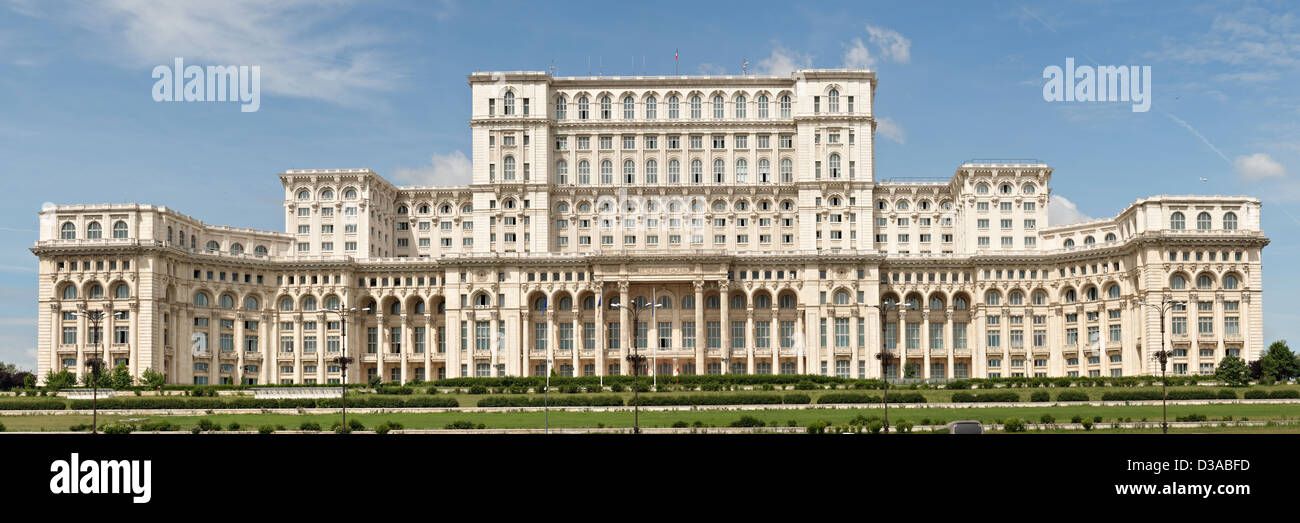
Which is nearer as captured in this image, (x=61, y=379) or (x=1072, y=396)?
(x=1072, y=396)

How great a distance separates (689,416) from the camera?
8106cm

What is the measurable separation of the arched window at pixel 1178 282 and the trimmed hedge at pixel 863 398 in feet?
189

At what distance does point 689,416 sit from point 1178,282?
262ft

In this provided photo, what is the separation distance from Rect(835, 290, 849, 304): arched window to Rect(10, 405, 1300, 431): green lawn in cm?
6258

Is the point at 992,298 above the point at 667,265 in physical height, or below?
below

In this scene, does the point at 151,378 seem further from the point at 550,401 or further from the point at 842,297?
the point at 842,297

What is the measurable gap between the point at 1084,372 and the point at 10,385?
136 m

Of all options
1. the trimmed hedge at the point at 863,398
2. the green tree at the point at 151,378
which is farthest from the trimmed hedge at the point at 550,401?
the green tree at the point at 151,378

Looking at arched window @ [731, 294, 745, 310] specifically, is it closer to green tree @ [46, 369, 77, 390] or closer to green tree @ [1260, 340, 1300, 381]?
green tree @ [1260, 340, 1300, 381]

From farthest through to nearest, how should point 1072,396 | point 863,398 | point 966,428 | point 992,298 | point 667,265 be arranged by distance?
point 992,298 → point 667,265 → point 863,398 → point 1072,396 → point 966,428

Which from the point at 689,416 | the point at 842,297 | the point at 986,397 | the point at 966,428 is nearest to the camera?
the point at 966,428

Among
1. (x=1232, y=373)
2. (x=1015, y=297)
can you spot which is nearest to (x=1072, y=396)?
(x=1232, y=373)

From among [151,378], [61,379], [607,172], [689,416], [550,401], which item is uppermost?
[607,172]
